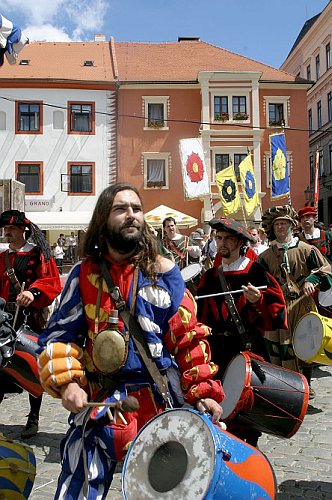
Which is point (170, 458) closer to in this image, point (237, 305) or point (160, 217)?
point (237, 305)

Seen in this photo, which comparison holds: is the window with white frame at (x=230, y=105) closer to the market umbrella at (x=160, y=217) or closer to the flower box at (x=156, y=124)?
the flower box at (x=156, y=124)

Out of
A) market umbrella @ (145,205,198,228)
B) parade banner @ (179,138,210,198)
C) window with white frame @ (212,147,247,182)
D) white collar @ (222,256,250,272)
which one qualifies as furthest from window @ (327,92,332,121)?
white collar @ (222,256,250,272)

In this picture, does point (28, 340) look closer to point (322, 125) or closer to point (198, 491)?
point (198, 491)

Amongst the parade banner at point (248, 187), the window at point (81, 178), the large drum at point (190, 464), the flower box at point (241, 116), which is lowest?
the large drum at point (190, 464)

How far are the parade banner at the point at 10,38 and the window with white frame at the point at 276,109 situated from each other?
26486 millimetres

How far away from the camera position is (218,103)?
29.6 m

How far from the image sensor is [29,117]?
2981 cm

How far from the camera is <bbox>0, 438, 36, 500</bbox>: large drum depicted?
8.34ft

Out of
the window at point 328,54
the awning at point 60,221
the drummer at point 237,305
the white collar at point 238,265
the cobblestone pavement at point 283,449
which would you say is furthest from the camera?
the window at point 328,54

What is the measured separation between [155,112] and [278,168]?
1077 centimetres

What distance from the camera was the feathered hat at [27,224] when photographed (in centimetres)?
473

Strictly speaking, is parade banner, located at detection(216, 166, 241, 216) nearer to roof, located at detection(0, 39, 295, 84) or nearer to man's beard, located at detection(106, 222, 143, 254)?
roof, located at detection(0, 39, 295, 84)

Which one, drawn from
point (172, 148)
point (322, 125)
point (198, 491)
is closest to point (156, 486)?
point (198, 491)

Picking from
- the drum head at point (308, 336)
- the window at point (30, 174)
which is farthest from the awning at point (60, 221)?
the drum head at point (308, 336)
